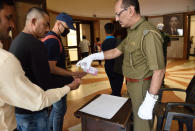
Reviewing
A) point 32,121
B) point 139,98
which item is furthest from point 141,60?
point 32,121

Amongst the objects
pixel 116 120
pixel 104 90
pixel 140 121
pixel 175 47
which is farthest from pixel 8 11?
pixel 175 47

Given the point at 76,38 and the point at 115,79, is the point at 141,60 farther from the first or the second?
the point at 76,38

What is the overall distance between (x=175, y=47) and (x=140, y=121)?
896cm

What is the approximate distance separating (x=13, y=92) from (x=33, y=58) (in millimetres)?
418

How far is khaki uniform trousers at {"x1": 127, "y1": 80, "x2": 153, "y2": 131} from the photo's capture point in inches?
50.8

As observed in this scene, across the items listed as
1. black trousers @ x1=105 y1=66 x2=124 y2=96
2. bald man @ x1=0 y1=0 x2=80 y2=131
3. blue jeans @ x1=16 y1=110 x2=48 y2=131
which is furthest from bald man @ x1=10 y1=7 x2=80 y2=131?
black trousers @ x1=105 y1=66 x2=124 y2=96

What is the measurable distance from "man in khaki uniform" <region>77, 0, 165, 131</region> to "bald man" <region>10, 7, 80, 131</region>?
0.68 meters

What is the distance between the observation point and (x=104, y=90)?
3.89 metres

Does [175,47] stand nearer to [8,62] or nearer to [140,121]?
[140,121]

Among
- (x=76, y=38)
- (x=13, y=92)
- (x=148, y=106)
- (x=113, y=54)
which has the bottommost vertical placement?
(x=148, y=106)

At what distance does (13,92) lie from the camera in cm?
73

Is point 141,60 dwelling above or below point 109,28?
below

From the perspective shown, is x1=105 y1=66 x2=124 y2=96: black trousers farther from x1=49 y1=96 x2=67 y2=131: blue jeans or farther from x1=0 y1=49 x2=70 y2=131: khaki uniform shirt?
x1=0 y1=49 x2=70 y2=131: khaki uniform shirt

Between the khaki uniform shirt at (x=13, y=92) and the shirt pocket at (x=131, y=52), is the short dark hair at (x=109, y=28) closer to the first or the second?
the shirt pocket at (x=131, y=52)
